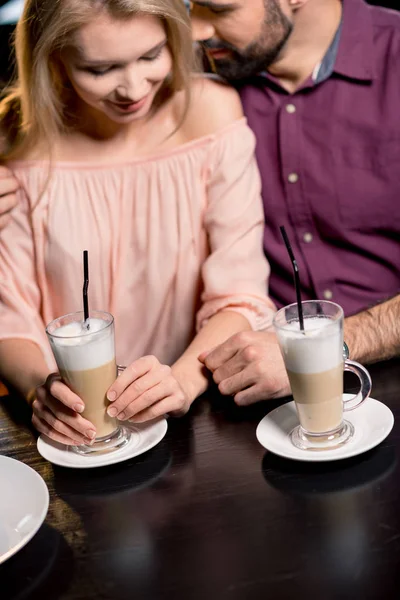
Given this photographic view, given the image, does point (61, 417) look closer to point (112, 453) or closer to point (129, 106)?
point (112, 453)

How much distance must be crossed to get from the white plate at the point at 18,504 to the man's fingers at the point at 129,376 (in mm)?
208

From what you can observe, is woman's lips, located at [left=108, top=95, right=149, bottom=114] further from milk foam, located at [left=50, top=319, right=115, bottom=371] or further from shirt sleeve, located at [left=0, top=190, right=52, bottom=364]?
milk foam, located at [left=50, top=319, right=115, bottom=371]

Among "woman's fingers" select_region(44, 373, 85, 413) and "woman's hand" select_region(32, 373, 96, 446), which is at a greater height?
"woman's fingers" select_region(44, 373, 85, 413)

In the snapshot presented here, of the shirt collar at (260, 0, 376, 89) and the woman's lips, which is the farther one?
the shirt collar at (260, 0, 376, 89)

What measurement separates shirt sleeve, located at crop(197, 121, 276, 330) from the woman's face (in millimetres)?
279

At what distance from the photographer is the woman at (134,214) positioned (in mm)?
1956

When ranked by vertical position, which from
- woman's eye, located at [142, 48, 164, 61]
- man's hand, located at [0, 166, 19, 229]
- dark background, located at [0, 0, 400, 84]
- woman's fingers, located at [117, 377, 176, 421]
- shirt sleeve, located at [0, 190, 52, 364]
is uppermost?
woman's eye, located at [142, 48, 164, 61]

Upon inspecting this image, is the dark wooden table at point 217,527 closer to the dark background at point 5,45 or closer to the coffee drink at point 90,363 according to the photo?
the coffee drink at point 90,363

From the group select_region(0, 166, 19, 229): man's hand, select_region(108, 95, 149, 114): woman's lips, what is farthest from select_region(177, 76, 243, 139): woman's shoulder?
select_region(0, 166, 19, 229): man's hand

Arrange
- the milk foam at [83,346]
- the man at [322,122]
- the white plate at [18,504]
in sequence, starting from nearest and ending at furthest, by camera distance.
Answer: the white plate at [18,504]
the milk foam at [83,346]
the man at [322,122]

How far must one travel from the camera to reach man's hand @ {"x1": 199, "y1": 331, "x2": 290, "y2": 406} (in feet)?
5.00

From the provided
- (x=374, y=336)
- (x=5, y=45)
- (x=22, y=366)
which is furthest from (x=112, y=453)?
(x=5, y=45)

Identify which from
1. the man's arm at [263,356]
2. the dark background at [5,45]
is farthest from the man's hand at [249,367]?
the dark background at [5,45]

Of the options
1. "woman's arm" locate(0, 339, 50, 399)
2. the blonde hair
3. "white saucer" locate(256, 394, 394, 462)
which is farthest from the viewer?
"woman's arm" locate(0, 339, 50, 399)
